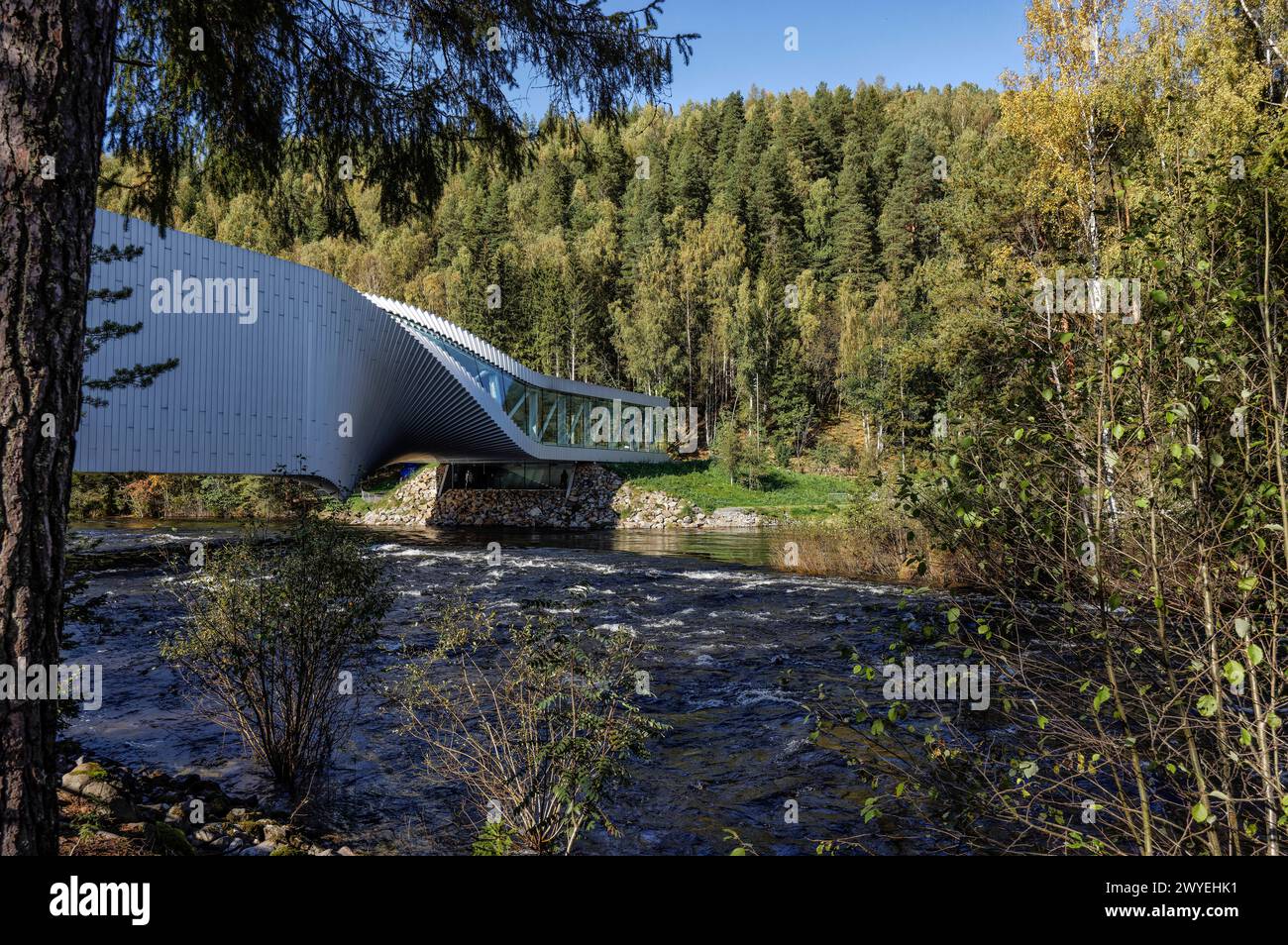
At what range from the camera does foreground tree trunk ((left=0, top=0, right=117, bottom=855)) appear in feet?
7.14

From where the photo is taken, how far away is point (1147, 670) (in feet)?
9.95

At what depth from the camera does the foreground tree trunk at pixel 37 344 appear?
2.18m

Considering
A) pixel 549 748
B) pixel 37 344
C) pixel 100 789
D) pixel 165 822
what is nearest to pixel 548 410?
pixel 100 789

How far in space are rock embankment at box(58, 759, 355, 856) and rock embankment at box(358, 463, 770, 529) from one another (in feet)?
89.5

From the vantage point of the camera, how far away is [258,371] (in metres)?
18.8

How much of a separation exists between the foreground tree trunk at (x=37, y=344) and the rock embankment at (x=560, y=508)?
29578 mm

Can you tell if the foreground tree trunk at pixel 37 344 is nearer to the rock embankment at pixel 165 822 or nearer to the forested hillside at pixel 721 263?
the rock embankment at pixel 165 822

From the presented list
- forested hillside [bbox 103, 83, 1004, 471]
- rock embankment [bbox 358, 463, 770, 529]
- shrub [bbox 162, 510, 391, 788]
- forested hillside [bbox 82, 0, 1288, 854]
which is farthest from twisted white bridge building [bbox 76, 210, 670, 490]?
forested hillside [bbox 103, 83, 1004, 471]

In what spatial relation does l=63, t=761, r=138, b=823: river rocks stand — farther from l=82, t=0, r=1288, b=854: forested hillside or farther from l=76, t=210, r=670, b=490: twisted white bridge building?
l=76, t=210, r=670, b=490: twisted white bridge building

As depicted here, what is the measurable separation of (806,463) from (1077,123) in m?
30.2

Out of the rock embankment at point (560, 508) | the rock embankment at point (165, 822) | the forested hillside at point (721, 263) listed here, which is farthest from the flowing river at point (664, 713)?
the forested hillside at point (721, 263)

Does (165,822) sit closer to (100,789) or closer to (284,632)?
(100,789)
